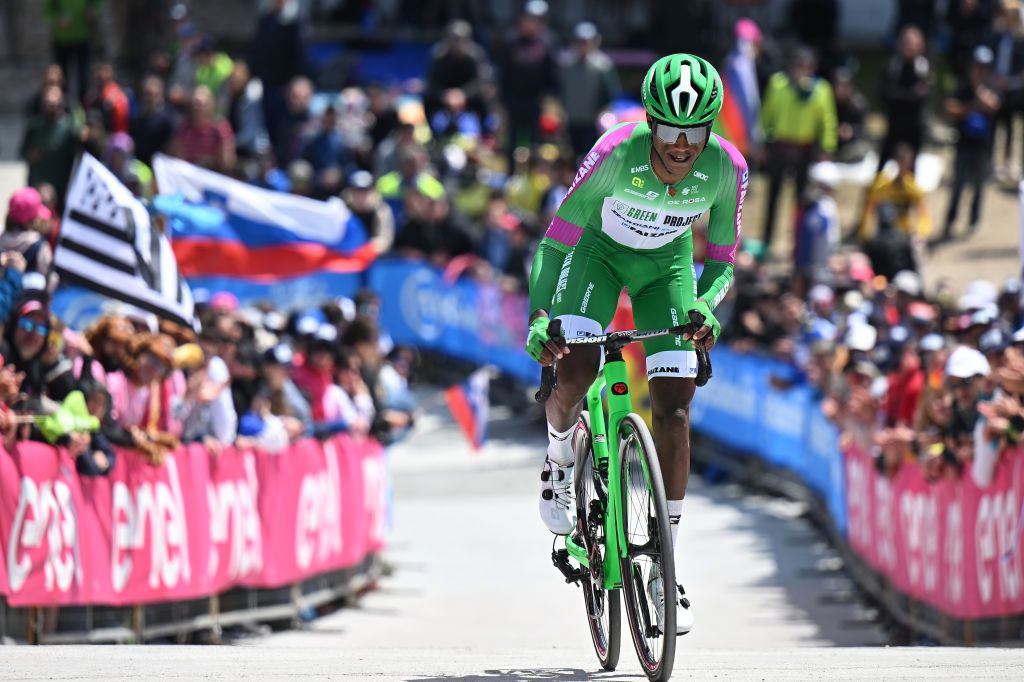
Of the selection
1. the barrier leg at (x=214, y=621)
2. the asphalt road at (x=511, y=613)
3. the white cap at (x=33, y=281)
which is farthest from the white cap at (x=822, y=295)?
the white cap at (x=33, y=281)

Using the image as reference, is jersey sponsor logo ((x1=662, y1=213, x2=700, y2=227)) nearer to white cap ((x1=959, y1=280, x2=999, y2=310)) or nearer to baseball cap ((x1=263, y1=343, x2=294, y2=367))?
baseball cap ((x1=263, y1=343, x2=294, y2=367))

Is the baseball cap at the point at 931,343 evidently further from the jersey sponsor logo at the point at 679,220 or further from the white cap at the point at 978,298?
the jersey sponsor logo at the point at 679,220

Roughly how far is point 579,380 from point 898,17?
69.9 feet

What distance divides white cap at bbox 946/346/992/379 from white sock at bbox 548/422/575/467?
426 centimetres

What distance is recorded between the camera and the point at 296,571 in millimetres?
14547

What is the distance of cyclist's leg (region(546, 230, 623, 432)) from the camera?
8.60 metres

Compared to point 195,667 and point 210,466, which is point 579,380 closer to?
point 195,667

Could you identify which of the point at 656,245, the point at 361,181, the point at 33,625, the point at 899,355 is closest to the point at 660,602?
the point at 656,245

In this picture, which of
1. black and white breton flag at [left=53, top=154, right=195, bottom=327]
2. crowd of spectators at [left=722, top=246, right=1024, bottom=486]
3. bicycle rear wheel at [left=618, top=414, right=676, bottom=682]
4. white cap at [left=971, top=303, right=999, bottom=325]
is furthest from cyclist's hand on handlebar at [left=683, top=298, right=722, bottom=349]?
white cap at [left=971, top=303, right=999, bottom=325]

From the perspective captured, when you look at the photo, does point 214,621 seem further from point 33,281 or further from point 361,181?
point 361,181

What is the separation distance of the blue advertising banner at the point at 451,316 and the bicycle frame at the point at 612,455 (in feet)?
47.1

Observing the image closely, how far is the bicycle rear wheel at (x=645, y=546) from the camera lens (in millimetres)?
7801

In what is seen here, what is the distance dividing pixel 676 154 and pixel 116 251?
5.55 m

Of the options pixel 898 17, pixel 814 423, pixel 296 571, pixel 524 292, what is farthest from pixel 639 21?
pixel 296 571
